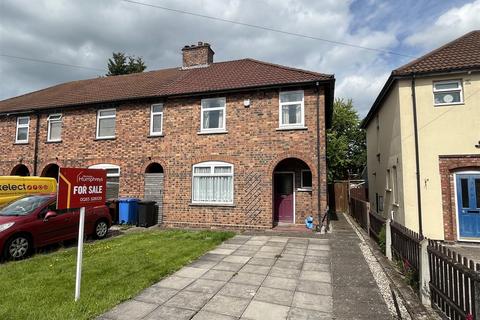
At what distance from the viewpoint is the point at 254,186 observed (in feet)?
38.3

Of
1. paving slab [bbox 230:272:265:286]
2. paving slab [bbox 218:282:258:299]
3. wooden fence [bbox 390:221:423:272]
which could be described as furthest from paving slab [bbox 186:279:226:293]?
wooden fence [bbox 390:221:423:272]

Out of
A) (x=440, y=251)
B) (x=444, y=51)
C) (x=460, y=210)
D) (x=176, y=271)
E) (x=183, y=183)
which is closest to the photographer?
(x=440, y=251)

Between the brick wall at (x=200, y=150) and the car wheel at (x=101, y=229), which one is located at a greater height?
the brick wall at (x=200, y=150)

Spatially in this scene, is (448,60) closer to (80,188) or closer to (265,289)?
(265,289)

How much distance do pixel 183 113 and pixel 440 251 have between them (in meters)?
10.7

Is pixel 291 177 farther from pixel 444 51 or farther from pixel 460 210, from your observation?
pixel 444 51

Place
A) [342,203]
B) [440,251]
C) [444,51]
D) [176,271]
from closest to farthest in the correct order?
[440,251], [176,271], [444,51], [342,203]

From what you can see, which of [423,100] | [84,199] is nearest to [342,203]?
[423,100]

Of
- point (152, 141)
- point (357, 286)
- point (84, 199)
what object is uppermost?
point (152, 141)

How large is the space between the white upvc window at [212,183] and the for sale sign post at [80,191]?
6.99 metres

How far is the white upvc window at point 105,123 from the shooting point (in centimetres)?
1441

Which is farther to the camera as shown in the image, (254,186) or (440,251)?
(254,186)

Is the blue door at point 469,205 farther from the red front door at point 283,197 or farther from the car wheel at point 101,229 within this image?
the car wheel at point 101,229

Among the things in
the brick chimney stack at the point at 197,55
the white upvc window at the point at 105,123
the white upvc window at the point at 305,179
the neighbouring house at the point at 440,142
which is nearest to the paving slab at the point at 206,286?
the white upvc window at the point at 305,179
